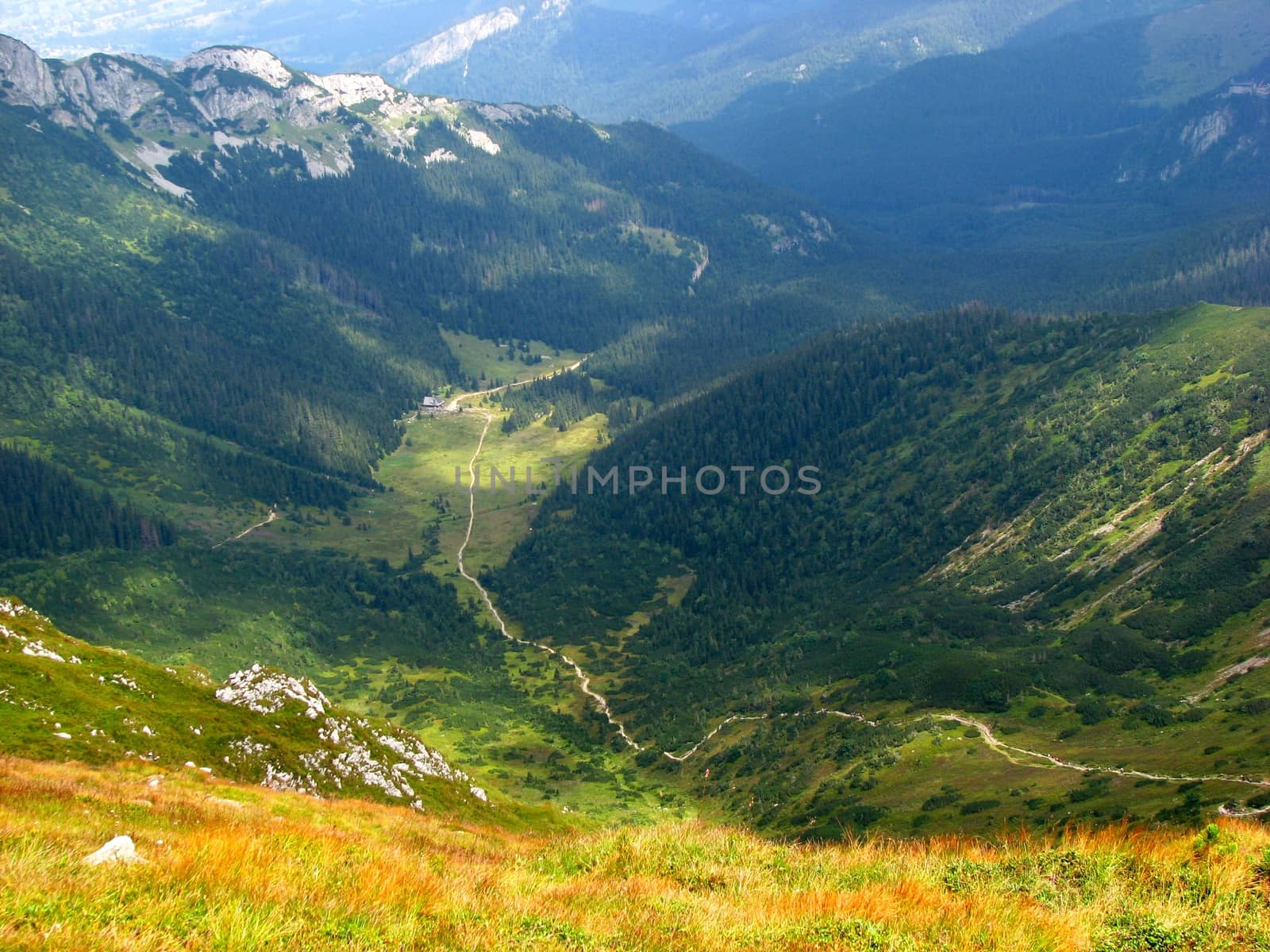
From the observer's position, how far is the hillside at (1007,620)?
264 feet

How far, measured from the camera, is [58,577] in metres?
164

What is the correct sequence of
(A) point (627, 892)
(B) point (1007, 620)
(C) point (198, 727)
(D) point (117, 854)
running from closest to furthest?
1. (D) point (117, 854)
2. (A) point (627, 892)
3. (C) point (198, 727)
4. (B) point (1007, 620)

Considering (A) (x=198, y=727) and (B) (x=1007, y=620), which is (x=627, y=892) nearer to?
(A) (x=198, y=727)

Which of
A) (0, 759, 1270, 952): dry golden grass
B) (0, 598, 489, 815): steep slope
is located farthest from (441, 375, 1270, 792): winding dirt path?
(0, 598, 489, 815): steep slope

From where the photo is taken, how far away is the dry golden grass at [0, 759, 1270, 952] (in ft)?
65.3

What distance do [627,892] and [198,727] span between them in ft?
152

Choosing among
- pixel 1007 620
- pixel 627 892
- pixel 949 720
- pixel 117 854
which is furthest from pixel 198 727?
pixel 1007 620

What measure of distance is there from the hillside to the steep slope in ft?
101

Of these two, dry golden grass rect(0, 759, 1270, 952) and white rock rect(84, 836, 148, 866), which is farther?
white rock rect(84, 836, 148, 866)

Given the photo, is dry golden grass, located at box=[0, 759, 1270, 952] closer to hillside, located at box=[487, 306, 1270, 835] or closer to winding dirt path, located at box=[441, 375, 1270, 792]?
winding dirt path, located at box=[441, 375, 1270, 792]

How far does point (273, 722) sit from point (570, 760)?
208ft

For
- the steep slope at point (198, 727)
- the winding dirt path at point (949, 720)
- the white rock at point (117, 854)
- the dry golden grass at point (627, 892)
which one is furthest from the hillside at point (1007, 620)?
the white rock at point (117, 854)

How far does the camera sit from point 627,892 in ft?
81.1

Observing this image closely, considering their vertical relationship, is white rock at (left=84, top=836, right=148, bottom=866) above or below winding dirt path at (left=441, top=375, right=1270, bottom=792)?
above
